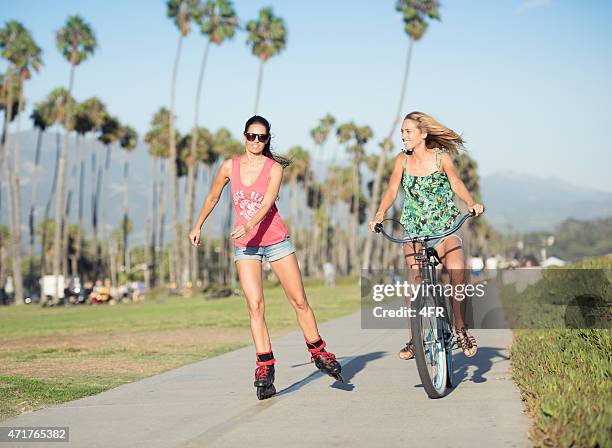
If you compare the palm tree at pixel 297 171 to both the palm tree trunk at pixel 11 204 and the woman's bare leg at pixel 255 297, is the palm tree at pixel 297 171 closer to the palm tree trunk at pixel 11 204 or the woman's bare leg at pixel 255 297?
the palm tree trunk at pixel 11 204

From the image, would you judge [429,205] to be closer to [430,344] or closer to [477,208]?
[477,208]

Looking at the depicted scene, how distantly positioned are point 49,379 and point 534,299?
952 centimetres

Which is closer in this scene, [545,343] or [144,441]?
[144,441]

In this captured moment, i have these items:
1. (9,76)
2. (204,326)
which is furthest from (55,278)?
(204,326)

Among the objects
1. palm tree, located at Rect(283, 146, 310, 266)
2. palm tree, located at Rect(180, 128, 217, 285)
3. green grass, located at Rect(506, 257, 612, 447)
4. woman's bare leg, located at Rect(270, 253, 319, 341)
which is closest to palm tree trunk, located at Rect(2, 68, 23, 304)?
palm tree, located at Rect(180, 128, 217, 285)

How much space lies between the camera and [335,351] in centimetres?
1182

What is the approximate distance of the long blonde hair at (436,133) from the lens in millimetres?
8281

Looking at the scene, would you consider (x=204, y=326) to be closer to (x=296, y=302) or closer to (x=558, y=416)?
(x=296, y=302)

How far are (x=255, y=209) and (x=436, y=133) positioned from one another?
174 cm

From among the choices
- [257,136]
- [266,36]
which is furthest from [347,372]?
[266,36]

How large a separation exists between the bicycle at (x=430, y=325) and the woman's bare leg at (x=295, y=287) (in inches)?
30.7

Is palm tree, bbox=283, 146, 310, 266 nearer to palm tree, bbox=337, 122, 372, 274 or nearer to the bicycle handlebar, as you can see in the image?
palm tree, bbox=337, 122, 372, 274

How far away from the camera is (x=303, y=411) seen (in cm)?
707

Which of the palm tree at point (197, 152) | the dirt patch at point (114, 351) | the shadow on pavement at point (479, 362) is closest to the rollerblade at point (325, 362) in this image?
the shadow on pavement at point (479, 362)
